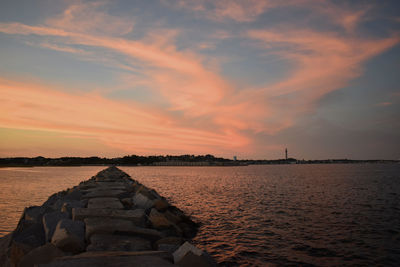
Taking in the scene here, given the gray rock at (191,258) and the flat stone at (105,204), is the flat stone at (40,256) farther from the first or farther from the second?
the flat stone at (105,204)

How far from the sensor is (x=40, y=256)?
4.09 m

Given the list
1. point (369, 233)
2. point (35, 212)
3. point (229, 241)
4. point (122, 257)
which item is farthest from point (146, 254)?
point (369, 233)

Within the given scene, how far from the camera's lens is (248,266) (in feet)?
21.5

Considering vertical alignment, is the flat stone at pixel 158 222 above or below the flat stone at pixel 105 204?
below

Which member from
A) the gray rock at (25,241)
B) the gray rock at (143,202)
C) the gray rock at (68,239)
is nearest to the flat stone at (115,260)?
the gray rock at (68,239)

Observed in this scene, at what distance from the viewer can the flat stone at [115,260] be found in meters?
3.62

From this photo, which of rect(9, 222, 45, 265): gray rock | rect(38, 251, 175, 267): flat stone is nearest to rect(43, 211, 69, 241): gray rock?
rect(9, 222, 45, 265): gray rock

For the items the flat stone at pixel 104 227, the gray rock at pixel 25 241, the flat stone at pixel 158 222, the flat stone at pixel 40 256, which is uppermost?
the flat stone at pixel 104 227

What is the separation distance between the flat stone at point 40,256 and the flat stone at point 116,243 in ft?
1.90

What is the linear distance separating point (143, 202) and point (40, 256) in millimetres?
6501

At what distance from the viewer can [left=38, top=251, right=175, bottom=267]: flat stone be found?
3.62m

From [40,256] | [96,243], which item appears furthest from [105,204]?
[40,256]

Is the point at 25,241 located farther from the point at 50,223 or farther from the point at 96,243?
the point at 96,243

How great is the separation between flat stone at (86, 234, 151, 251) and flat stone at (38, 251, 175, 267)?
27.4 inches
